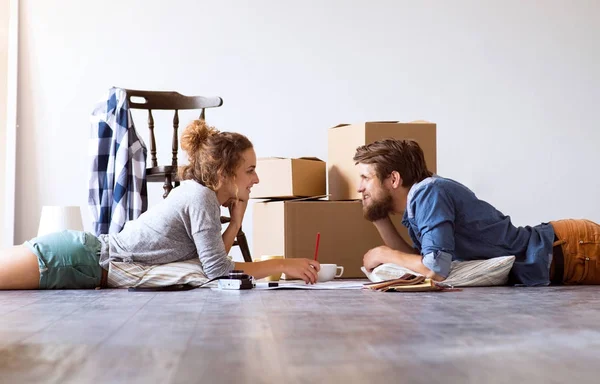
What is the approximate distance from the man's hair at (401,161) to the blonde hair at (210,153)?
0.46 metres

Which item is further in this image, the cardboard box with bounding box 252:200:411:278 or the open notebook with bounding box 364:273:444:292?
the cardboard box with bounding box 252:200:411:278

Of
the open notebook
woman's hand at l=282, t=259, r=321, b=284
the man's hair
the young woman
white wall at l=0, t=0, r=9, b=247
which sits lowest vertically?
the open notebook

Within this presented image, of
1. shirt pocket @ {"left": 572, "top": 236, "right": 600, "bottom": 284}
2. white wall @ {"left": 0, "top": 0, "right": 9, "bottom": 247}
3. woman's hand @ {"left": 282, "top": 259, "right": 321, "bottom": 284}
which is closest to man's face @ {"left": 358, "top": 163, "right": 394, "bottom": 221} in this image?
woman's hand @ {"left": 282, "top": 259, "right": 321, "bottom": 284}

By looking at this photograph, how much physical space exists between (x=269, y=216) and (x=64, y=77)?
5.80ft

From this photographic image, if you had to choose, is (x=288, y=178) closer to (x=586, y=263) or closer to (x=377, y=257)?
(x=377, y=257)

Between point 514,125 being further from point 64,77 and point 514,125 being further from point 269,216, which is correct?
point 64,77

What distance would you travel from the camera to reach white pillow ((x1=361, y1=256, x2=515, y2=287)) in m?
2.54

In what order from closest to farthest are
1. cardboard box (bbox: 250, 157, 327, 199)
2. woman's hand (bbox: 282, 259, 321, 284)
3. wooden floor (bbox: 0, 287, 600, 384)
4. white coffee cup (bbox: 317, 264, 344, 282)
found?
wooden floor (bbox: 0, 287, 600, 384) < woman's hand (bbox: 282, 259, 321, 284) < white coffee cup (bbox: 317, 264, 344, 282) < cardboard box (bbox: 250, 157, 327, 199)

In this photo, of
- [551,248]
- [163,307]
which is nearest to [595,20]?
[551,248]

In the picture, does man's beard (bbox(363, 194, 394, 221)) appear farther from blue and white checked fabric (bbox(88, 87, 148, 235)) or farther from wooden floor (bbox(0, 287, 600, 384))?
blue and white checked fabric (bbox(88, 87, 148, 235))

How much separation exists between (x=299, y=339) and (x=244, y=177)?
1.36 metres

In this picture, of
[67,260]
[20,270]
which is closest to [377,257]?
[67,260]

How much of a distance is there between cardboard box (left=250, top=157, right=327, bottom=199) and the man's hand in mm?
658

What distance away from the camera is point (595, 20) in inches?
186
